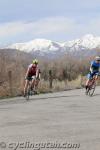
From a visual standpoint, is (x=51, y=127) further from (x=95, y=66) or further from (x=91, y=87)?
(x=91, y=87)

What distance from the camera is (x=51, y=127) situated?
1326 centimetres

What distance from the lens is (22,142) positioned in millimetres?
10898

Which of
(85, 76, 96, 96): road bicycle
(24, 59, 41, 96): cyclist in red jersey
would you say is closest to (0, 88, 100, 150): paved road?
(24, 59, 41, 96): cyclist in red jersey

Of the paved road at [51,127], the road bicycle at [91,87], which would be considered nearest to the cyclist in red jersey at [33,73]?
the road bicycle at [91,87]

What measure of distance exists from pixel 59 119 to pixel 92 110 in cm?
295

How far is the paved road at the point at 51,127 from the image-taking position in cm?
1073

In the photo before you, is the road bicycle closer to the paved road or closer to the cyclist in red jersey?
the cyclist in red jersey

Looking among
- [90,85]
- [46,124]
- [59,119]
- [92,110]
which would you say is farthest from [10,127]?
[90,85]

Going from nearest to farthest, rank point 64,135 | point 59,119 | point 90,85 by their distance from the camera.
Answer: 1. point 64,135
2. point 59,119
3. point 90,85

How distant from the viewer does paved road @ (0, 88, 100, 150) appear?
10734mm

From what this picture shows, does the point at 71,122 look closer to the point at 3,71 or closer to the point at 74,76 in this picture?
the point at 3,71

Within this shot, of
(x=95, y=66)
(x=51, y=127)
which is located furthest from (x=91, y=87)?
(x=51, y=127)

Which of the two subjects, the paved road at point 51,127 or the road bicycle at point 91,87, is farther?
the road bicycle at point 91,87

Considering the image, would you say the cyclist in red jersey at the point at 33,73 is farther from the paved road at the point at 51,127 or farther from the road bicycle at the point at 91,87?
the paved road at the point at 51,127
